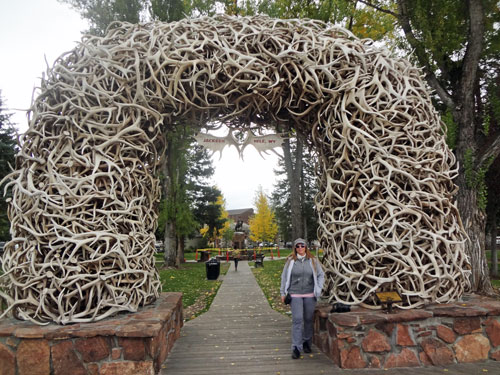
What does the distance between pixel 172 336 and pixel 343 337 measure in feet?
7.64

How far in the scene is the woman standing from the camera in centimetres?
422

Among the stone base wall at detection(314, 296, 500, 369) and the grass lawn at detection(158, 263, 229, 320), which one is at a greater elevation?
the stone base wall at detection(314, 296, 500, 369)

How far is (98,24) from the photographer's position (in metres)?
13.7

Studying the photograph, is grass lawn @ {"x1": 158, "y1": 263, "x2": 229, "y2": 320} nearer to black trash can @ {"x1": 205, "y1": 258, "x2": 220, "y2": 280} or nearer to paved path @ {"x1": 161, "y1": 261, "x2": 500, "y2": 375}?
black trash can @ {"x1": 205, "y1": 258, "x2": 220, "y2": 280}

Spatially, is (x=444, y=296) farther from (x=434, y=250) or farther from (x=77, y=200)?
(x=77, y=200)

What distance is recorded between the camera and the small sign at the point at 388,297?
12.4 ft

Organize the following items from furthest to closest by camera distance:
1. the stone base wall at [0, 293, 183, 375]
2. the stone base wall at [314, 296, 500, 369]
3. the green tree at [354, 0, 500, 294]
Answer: the green tree at [354, 0, 500, 294] < the stone base wall at [314, 296, 500, 369] < the stone base wall at [0, 293, 183, 375]

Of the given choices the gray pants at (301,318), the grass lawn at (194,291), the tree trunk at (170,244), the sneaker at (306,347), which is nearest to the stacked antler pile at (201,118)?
the gray pants at (301,318)

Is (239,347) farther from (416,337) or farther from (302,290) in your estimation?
(416,337)

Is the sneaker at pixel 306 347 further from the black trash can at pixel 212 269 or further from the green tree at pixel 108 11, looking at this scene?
the green tree at pixel 108 11

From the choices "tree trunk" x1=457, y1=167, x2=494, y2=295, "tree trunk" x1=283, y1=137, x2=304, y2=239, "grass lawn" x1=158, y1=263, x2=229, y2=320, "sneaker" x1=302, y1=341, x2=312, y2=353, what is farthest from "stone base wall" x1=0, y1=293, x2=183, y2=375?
"tree trunk" x1=283, y1=137, x2=304, y2=239

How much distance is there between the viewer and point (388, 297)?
12.5ft

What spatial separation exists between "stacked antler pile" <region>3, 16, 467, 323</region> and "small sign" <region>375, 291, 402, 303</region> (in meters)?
0.10

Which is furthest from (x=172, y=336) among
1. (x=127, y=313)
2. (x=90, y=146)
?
(x=90, y=146)
